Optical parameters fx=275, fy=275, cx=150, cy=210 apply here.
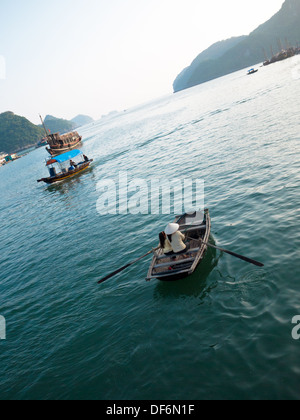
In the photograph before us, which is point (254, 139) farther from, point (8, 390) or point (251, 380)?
point (8, 390)

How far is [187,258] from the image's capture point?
1155 cm

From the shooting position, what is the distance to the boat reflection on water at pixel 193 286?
11.0 metres

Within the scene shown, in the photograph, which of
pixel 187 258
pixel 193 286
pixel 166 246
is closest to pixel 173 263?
pixel 187 258

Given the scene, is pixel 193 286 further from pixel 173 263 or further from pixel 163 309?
pixel 163 309

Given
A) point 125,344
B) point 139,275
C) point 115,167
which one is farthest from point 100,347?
point 115,167

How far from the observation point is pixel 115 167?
42.6 m

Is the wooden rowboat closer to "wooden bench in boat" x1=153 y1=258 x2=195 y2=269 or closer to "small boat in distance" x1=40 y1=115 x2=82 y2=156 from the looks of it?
"wooden bench in boat" x1=153 y1=258 x2=195 y2=269

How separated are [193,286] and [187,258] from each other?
45.6 inches

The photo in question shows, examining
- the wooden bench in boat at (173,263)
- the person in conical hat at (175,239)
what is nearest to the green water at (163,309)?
the wooden bench in boat at (173,263)

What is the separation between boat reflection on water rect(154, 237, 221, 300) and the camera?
1100 cm

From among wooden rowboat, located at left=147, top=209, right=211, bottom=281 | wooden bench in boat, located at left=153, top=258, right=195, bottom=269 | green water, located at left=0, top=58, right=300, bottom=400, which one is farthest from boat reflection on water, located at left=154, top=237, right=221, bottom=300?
wooden bench in boat, located at left=153, top=258, right=195, bottom=269

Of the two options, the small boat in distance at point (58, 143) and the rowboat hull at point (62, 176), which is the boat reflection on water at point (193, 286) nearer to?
the rowboat hull at point (62, 176)

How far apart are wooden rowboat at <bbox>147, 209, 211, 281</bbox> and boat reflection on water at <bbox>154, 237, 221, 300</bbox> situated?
1.44 feet

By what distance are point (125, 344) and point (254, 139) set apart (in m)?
25.7
